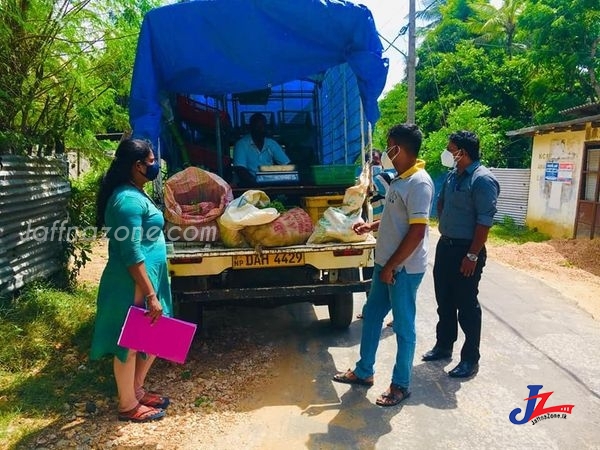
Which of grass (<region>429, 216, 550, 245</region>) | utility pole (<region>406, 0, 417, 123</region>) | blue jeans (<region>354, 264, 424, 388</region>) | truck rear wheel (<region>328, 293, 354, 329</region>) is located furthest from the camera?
A: utility pole (<region>406, 0, 417, 123</region>)

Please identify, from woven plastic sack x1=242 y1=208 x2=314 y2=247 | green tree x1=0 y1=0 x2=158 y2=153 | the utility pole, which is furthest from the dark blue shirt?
the utility pole

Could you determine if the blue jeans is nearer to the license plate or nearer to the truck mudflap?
the truck mudflap

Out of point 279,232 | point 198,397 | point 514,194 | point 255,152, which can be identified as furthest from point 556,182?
point 198,397

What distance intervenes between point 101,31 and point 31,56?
757mm

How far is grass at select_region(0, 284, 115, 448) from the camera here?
319cm

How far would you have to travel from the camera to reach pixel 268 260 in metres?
3.88

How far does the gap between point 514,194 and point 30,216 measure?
11.9 m

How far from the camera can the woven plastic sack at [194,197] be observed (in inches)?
156

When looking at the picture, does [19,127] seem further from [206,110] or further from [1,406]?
[1,406]

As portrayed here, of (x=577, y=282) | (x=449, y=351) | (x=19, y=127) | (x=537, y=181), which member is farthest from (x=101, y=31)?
(x=537, y=181)

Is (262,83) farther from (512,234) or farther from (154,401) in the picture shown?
(512,234)

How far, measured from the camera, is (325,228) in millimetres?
3977

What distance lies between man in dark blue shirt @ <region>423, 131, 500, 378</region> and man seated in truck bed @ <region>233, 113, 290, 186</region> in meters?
2.26

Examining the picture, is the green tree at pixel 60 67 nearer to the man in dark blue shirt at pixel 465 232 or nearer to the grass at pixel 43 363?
the grass at pixel 43 363
